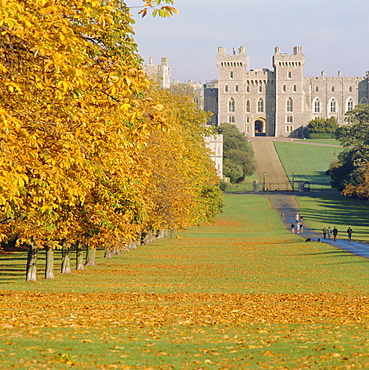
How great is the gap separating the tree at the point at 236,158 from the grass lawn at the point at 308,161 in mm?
8384

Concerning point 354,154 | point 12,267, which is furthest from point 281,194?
point 12,267

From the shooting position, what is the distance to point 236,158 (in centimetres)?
13462

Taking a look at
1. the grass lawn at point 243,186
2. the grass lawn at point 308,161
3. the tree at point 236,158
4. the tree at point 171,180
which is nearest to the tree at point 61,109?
the tree at point 171,180

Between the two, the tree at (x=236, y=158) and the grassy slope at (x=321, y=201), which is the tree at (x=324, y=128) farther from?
the tree at (x=236, y=158)

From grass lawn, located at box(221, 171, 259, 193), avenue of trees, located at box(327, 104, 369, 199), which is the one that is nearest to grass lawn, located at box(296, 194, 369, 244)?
avenue of trees, located at box(327, 104, 369, 199)

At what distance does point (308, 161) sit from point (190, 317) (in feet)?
464

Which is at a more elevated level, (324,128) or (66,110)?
(324,128)

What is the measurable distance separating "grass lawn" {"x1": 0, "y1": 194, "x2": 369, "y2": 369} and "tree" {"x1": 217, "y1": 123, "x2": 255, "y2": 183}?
95605mm

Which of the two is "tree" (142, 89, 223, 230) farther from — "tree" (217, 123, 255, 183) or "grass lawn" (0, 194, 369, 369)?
"tree" (217, 123, 255, 183)

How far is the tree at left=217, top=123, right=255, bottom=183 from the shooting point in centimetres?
12962

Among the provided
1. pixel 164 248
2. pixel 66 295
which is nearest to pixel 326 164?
pixel 164 248

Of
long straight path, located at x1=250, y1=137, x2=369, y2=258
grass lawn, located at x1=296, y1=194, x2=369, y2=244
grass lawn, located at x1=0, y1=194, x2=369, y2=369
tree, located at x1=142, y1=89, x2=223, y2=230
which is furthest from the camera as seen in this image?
grass lawn, located at x1=296, y1=194, x2=369, y2=244

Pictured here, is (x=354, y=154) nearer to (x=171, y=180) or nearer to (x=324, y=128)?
(x=171, y=180)

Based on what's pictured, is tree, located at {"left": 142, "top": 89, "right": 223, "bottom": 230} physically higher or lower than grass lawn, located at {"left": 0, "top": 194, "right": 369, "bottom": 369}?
→ higher
